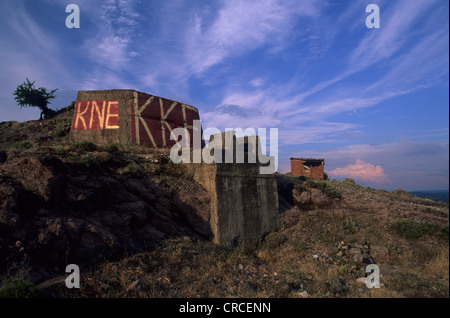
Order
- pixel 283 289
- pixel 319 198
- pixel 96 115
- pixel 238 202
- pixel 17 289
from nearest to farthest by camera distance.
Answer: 1. pixel 17 289
2. pixel 283 289
3. pixel 238 202
4. pixel 319 198
5. pixel 96 115

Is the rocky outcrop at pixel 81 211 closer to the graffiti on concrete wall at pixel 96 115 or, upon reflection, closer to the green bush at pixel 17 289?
the green bush at pixel 17 289

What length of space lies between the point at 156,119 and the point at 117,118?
6.69 ft

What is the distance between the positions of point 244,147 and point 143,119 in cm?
630

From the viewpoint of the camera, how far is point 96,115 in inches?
515

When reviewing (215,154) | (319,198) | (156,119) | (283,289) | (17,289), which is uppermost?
(156,119)

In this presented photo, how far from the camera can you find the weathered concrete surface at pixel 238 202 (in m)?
7.63

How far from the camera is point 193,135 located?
16.2 m

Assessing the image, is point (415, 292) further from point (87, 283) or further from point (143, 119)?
point (143, 119)

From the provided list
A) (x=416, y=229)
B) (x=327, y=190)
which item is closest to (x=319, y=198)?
(x=327, y=190)

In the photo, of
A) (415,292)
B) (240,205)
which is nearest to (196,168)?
(240,205)

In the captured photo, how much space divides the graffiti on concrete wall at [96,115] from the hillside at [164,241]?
16.2 feet

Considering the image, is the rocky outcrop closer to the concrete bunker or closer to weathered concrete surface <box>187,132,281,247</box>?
weathered concrete surface <box>187,132,281,247</box>

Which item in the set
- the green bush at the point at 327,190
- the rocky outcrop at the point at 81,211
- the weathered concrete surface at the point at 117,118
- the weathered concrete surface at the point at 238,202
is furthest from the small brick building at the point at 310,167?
the rocky outcrop at the point at 81,211

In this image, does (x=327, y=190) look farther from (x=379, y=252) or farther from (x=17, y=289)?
(x=17, y=289)
